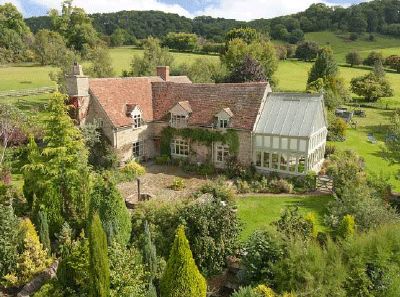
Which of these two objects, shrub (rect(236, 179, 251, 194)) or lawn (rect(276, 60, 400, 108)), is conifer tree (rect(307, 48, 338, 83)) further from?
shrub (rect(236, 179, 251, 194))

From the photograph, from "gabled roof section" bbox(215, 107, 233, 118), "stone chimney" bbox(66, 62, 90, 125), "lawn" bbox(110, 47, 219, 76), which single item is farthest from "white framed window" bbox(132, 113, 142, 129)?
"lawn" bbox(110, 47, 219, 76)

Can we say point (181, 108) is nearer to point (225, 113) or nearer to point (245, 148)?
point (225, 113)

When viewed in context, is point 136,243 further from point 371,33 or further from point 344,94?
point 371,33

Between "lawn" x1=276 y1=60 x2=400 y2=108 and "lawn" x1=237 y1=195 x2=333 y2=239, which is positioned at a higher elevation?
"lawn" x1=276 y1=60 x2=400 y2=108

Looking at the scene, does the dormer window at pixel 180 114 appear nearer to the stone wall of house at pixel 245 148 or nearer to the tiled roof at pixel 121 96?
the tiled roof at pixel 121 96

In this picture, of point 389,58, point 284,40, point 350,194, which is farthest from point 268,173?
point 284,40

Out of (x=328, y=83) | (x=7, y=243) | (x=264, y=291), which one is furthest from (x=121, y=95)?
(x=328, y=83)
